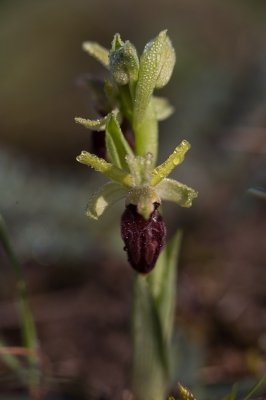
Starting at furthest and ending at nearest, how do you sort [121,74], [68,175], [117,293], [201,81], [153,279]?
1. [201,81]
2. [68,175]
3. [117,293]
4. [153,279]
5. [121,74]

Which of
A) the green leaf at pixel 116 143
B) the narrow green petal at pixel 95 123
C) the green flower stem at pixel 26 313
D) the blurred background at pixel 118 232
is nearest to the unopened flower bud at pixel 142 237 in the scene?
the green leaf at pixel 116 143

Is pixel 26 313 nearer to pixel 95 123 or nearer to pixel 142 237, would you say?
pixel 142 237

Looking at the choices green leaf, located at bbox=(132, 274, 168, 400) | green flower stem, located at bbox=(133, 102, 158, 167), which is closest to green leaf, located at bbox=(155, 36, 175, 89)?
green flower stem, located at bbox=(133, 102, 158, 167)

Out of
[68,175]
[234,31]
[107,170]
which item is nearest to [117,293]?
[68,175]

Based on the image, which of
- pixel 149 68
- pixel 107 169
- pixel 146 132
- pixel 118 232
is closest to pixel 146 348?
pixel 107 169

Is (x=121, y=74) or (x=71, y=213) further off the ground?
(x=121, y=74)

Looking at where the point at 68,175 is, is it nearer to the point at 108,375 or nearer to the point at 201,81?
the point at 108,375
